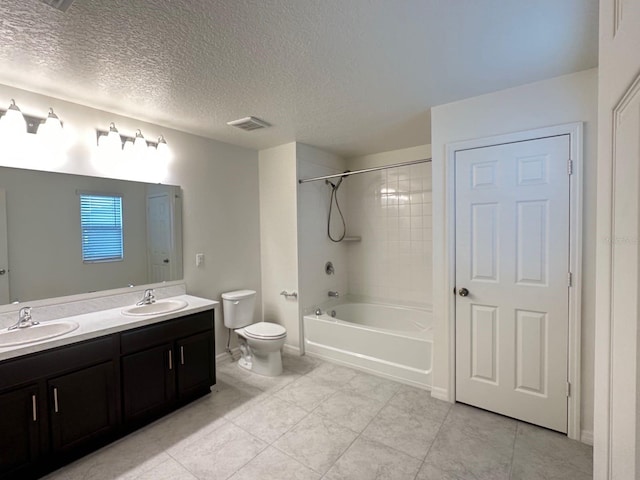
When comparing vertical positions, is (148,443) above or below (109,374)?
below

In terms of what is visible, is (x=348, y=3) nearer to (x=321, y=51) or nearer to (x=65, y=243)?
(x=321, y=51)

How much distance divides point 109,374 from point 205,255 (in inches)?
53.2

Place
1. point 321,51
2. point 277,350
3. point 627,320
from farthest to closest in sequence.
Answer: point 277,350 → point 321,51 → point 627,320

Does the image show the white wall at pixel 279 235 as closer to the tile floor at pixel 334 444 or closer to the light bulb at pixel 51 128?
the tile floor at pixel 334 444

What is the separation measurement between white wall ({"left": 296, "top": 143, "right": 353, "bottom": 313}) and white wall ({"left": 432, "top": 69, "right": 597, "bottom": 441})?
1461mm

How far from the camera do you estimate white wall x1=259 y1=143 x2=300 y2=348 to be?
11.1 ft

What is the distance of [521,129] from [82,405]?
3.32m

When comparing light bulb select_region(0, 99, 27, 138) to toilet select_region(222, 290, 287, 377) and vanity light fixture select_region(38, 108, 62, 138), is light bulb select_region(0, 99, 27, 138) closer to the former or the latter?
vanity light fixture select_region(38, 108, 62, 138)

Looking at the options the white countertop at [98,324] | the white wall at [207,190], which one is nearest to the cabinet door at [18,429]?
the white countertop at [98,324]

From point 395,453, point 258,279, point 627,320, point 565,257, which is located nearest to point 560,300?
point 565,257

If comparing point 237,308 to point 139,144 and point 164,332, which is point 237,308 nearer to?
point 164,332

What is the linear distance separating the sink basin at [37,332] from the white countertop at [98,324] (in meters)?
0.06

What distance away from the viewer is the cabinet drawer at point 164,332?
2.09m

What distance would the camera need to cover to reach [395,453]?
A: 1.92m
